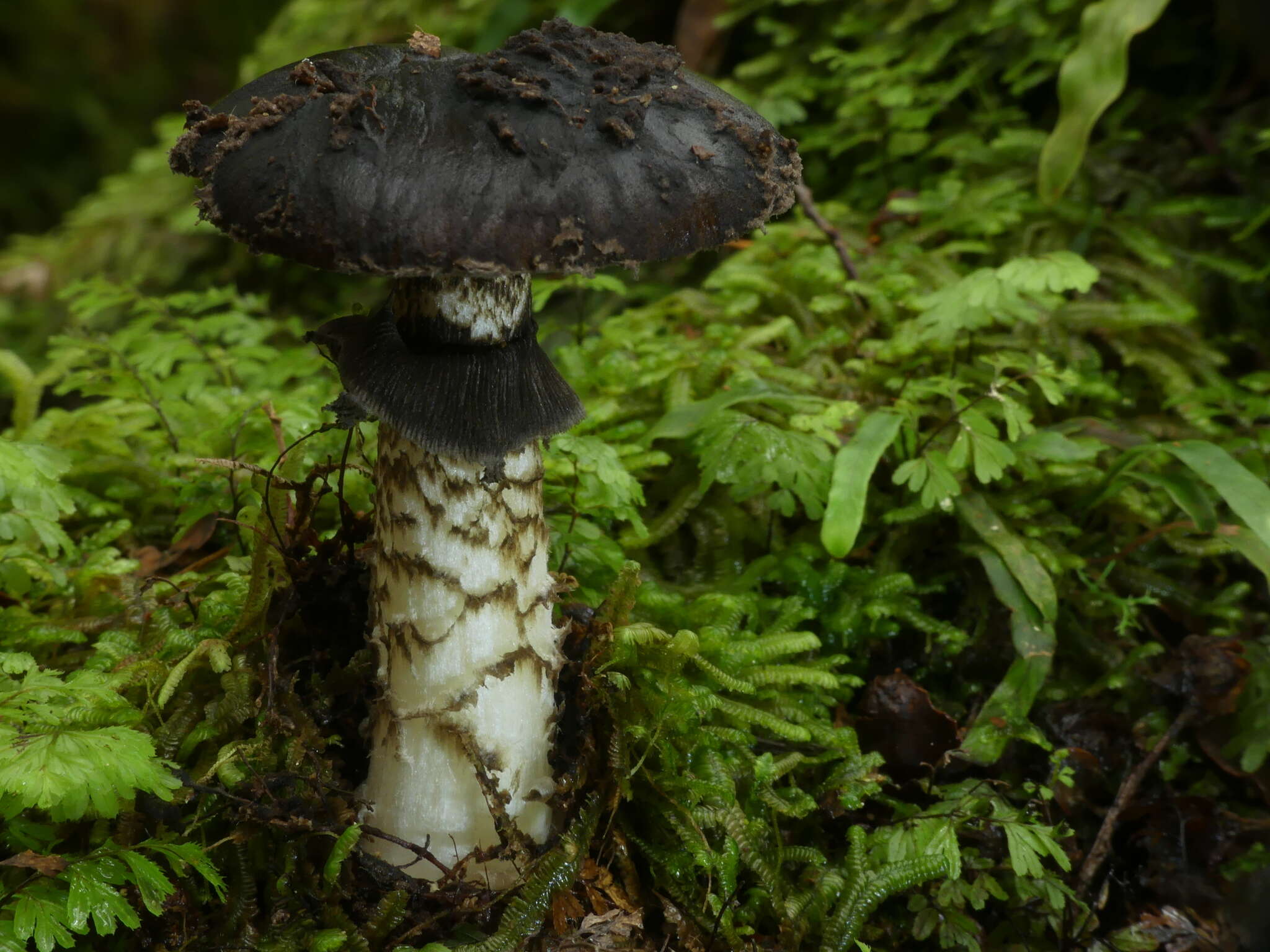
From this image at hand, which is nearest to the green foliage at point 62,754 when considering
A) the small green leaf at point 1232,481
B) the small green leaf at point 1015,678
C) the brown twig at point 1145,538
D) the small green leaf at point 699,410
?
the small green leaf at point 699,410

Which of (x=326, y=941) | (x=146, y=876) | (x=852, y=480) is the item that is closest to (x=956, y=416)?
(x=852, y=480)

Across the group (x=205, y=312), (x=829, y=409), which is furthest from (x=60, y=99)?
(x=829, y=409)

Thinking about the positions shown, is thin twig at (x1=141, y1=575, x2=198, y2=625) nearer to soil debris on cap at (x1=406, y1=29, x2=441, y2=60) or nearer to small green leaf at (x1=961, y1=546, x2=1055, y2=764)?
soil debris on cap at (x1=406, y1=29, x2=441, y2=60)

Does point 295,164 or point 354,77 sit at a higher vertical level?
point 354,77

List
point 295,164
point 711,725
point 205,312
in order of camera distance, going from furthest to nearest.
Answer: point 205,312
point 711,725
point 295,164

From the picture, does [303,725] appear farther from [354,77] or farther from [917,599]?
[917,599]

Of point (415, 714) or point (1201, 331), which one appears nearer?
point (415, 714)

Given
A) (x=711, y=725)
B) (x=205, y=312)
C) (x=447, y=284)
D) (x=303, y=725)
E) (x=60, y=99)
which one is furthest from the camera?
(x=60, y=99)

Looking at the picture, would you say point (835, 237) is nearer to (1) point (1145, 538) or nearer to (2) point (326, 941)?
(1) point (1145, 538)
